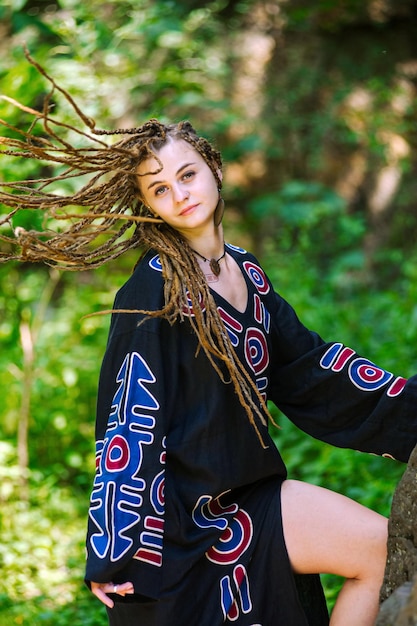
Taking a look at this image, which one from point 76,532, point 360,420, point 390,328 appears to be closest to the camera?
point 360,420

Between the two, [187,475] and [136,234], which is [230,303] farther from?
[187,475]

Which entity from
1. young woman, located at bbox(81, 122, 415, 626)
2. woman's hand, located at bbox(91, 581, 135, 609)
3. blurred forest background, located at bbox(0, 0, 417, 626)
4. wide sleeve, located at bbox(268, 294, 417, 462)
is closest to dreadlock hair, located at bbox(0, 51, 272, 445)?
young woman, located at bbox(81, 122, 415, 626)

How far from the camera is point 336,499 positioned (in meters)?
2.08

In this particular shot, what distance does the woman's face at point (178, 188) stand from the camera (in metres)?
2.23

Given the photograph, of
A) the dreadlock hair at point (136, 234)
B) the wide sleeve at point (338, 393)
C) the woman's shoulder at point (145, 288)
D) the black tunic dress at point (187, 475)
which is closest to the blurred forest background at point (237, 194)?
the wide sleeve at point (338, 393)

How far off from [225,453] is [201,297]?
411mm

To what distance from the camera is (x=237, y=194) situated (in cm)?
833

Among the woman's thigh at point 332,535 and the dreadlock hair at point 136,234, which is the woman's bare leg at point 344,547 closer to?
the woman's thigh at point 332,535

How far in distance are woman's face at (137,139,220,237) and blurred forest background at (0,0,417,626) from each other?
148 cm

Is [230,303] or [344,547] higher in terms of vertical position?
[230,303]

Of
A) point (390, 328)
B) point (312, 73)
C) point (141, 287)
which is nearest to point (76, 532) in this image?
point (390, 328)

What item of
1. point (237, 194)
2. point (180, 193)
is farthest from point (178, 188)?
point (237, 194)

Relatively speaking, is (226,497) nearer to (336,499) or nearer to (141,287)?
(336,499)

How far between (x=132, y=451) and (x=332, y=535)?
1.74ft
